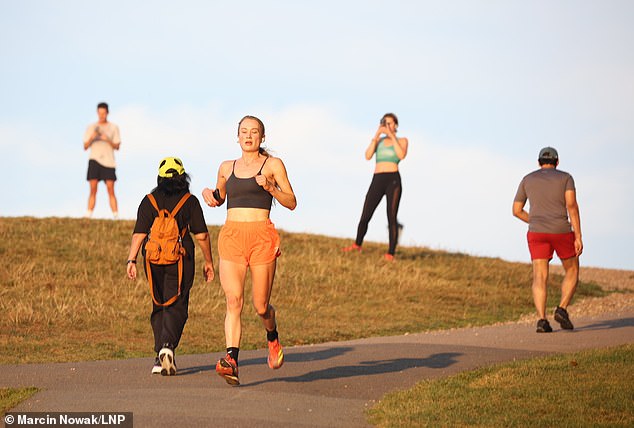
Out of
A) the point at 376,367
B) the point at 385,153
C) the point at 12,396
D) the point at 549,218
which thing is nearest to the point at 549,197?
the point at 549,218

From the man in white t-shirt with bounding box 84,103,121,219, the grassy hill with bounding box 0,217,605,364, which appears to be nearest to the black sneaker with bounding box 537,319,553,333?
the grassy hill with bounding box 0,217,605,364

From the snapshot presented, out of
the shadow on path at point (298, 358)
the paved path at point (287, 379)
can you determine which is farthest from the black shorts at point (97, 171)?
the shadow on path at point (298, 358)

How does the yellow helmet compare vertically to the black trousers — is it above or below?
above

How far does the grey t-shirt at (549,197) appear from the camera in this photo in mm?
14539

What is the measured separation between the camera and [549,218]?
14617 mm

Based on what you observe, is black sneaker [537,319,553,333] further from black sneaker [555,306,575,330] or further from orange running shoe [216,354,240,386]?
orange running shoe [216,354,240,386]

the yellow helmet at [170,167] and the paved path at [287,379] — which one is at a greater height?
the yellow helmet at [170,167]

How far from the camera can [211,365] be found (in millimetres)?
11969

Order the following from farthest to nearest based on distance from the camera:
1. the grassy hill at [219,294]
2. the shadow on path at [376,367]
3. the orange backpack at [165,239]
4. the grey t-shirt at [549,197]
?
1. the grassy hill at [219,294]
2. the grey t-shirt at [549,197]
3. the shadow on path at [376,367]
4. the orange backpack at [165,239]

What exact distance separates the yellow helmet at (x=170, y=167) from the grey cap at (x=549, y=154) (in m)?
5.92

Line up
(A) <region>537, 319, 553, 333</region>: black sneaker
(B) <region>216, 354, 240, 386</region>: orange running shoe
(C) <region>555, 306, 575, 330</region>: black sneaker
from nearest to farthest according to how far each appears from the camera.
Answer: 1. (B) <region>216, 354, 240, 386</region>: orange running shoe
2. (C) <region>555, 306, 575, 330</region>: black sneaker
3. (A) <region>537, 319, 553, 333</region>: black sneaker

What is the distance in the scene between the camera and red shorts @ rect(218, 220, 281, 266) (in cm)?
985

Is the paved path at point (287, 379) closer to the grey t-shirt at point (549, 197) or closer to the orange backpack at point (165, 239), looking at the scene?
the orange backpack at point (165, 239)

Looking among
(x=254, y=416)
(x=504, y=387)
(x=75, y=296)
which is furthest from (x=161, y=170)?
(x=75, y=296)
